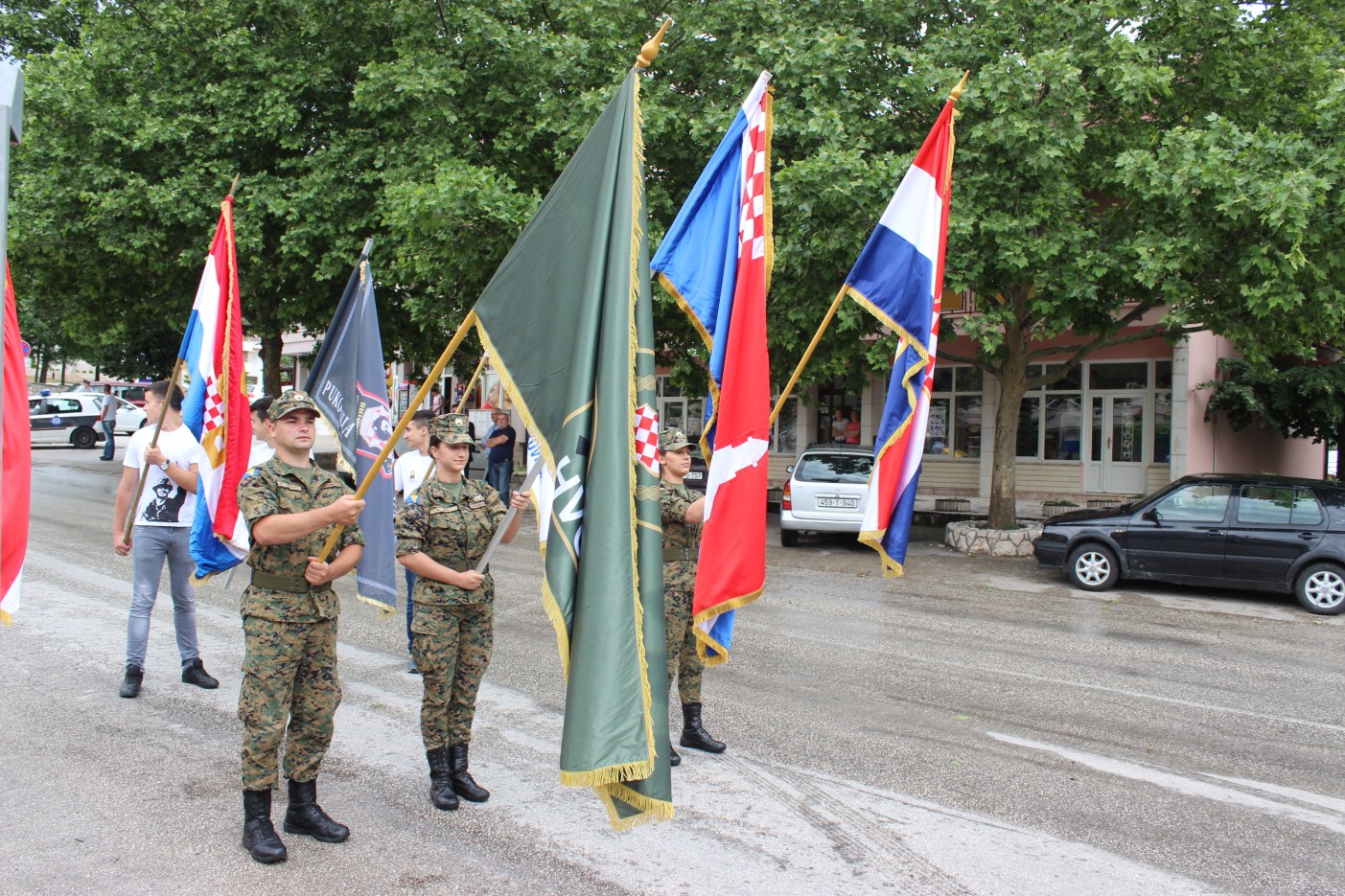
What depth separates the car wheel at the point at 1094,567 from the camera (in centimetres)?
1220

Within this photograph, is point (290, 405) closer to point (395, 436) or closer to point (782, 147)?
point (395, 436)

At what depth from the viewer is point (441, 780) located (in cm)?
484

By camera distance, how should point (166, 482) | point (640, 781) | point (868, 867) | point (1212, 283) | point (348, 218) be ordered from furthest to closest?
point (348, 218), point (1212, 283), point (166, 482), point (868, 867), point (640, 781)

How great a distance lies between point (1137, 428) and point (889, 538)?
62.8ft

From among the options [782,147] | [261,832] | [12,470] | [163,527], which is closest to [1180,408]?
[782,147]

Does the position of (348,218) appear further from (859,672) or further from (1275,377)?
(1275,377)

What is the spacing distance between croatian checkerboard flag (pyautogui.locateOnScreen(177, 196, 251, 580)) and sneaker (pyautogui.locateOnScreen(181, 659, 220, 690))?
724 mm

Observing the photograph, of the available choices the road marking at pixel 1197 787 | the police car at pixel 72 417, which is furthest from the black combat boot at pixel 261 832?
the police car at pixel 72 417

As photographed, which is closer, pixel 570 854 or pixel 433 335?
pixel 570 854

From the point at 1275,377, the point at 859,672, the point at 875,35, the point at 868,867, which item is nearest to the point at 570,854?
the point at 868,867

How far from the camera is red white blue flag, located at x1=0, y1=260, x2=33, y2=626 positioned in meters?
4.13

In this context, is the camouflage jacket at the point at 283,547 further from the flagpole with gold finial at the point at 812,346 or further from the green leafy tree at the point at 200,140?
the green leafy tree at the point at 200,140

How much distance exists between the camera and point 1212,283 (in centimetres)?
1314

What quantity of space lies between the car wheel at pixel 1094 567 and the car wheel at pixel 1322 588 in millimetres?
1911
